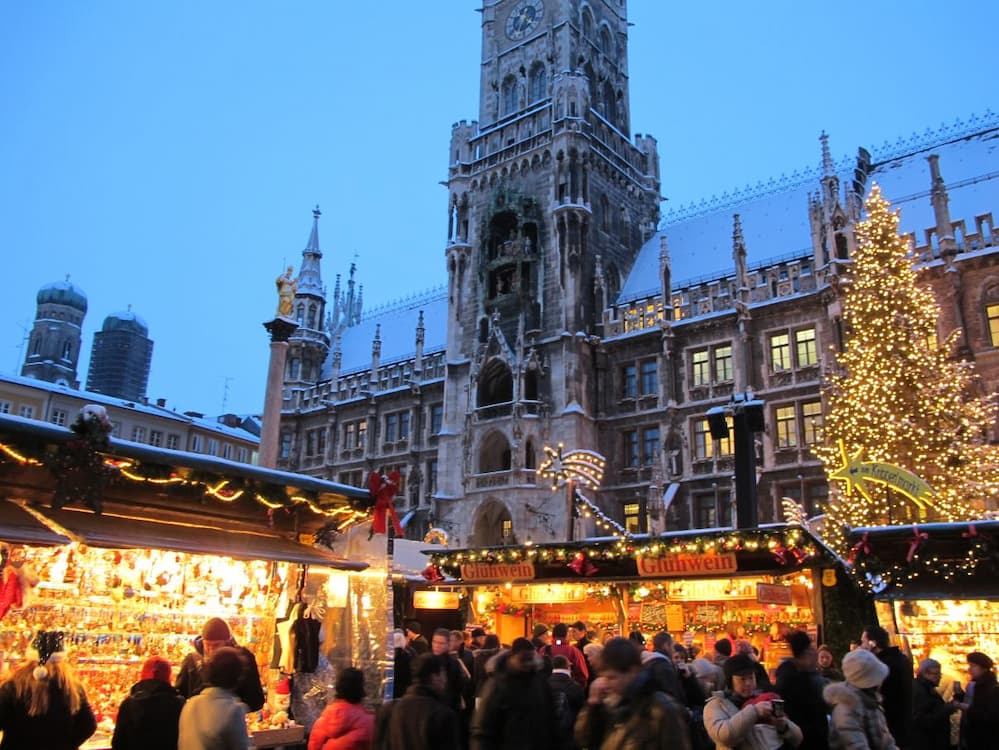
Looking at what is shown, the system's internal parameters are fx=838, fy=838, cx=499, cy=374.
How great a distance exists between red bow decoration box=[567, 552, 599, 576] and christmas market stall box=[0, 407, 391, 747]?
240 inches

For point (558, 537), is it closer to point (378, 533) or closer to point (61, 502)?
point (378, 533)

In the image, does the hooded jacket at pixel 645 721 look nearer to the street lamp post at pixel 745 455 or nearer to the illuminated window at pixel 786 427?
the street lamp post at pixel 745 455

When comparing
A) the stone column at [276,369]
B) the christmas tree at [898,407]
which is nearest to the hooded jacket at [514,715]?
the christmas tree at [898,407]

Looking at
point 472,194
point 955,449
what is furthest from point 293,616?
point 472,194

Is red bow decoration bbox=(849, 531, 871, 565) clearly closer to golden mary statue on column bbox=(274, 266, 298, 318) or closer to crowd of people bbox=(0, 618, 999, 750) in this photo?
crowd of people bbox=(0, 618, 999, 750)

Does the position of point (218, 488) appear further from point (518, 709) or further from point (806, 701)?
point (806, 701)

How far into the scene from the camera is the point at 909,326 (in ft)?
69.4

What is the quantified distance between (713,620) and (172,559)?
410 inches

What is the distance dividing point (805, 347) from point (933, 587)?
17872 mm

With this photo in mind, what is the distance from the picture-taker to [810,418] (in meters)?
29.6

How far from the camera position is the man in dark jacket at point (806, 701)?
662 centimetres

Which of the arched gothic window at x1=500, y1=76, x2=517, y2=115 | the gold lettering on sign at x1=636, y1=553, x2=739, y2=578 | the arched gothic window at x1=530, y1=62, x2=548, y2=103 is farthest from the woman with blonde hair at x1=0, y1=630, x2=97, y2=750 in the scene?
the arched gothic window at x1=500, y1=76, x2=517, y2=115

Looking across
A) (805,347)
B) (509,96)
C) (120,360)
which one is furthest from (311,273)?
(120,360)

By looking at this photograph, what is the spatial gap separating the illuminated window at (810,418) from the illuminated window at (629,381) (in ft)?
22.8
